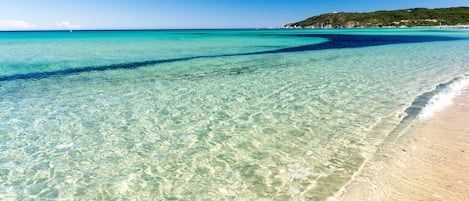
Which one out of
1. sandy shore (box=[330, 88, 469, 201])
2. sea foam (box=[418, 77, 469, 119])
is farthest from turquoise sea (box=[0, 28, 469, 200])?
sandy shore (box=[330, 88, 469, 201])

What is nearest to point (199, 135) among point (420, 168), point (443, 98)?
point (420, 168)

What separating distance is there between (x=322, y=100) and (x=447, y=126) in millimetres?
3818

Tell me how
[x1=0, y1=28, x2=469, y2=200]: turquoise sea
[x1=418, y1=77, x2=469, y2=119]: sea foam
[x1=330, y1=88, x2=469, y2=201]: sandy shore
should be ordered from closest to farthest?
[x1=330, y1=88, x2=469, y2=201]: sandy shore
[x1=0, y1=28, x2=469, y2=200]: turquoise sea
[x1=418, y1=77, x2=469, y2=119]: sea foam

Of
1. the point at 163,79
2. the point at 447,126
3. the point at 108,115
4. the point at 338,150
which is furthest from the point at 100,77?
the point at 447,126

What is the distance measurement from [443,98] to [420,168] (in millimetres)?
6304

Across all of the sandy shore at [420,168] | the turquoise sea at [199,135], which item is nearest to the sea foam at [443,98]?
the turquoise sea at [199,135]

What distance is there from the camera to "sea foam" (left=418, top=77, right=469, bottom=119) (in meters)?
8.94

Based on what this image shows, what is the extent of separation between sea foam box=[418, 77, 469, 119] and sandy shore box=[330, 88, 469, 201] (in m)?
1.19

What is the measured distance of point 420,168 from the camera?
5434 millimetres

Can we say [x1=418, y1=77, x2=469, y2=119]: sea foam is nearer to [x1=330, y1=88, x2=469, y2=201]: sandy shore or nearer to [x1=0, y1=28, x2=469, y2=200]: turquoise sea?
[x1=0, y1=28, x2=469, y2=200]: turquoise sea

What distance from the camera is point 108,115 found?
9391mm

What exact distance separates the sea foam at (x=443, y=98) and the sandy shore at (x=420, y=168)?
46.7 inches

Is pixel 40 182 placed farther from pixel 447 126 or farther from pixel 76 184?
pixel 447 126

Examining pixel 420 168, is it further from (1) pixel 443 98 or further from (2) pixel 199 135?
(1) pixel 443 98
